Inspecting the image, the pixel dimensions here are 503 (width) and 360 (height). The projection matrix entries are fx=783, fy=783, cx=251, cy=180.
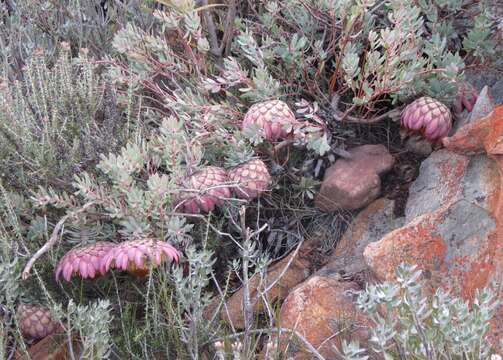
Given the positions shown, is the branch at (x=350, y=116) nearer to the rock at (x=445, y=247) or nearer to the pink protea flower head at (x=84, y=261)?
the rock at (x=445, y=247)

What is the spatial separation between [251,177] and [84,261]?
71 centimetres

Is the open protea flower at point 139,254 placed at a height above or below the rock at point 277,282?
above

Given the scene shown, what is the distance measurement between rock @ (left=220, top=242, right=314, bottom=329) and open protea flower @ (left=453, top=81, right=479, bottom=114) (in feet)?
2.67

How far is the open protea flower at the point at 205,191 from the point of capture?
9.39 feet

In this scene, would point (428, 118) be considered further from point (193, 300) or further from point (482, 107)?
point (193, 300)

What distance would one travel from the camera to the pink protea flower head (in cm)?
269

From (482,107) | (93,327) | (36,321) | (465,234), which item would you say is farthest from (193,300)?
(482,107)

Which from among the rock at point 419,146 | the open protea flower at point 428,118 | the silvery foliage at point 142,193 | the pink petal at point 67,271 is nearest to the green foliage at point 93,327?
the pink petal at point 67,271

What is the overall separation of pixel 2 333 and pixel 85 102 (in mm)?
1184

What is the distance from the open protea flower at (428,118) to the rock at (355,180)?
21cm

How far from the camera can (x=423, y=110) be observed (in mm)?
Answer: 2982

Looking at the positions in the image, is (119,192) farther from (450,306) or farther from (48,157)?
(450,306)

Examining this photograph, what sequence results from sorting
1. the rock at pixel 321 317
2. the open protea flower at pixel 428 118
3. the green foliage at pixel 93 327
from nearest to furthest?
the green foliage at pixel 93 327 → the rock at pixel 321 317 → the open protea flower at pixel 428 118

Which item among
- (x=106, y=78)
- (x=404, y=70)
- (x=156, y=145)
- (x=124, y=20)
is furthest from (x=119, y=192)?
(x=124, y=20)
